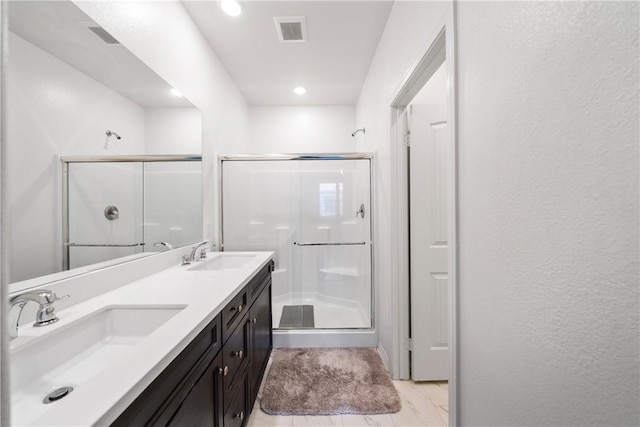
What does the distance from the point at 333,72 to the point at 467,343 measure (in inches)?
103

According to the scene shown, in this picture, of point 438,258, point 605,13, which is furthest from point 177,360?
point 438,258

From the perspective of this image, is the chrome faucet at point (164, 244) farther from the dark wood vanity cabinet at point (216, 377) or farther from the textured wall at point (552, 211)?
the textured wall at point (552, 211)

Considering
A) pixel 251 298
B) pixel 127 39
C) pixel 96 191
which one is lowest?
pixel 251 298

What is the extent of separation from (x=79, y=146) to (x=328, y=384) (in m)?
1.93

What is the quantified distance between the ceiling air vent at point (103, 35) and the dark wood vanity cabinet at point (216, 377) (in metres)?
1.30

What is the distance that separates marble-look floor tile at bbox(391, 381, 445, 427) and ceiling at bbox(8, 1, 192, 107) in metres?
2.34

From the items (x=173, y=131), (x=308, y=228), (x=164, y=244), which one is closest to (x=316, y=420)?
(x=164, y=244)

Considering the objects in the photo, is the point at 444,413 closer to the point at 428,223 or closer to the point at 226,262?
the point at 428,223

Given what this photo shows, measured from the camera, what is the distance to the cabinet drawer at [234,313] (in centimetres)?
107

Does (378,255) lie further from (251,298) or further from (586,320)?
(586,320)

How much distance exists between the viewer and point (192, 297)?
1025mm

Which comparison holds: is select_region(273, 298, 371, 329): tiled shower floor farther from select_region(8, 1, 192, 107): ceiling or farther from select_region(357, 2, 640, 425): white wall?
select_region(8, 1, 192, 107): ceiling

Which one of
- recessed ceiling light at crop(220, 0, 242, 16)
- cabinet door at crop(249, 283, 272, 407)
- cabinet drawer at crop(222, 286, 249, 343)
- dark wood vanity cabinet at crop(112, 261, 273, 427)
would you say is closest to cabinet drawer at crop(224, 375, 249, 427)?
dark wood vanity cabinet at crop(112, 261, 273, 427)

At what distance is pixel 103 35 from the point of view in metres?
1.13
